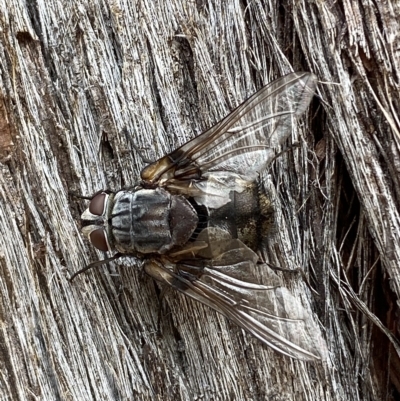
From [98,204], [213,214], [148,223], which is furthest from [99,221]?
[213,214]

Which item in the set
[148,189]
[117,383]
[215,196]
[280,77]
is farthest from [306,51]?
[117,383]

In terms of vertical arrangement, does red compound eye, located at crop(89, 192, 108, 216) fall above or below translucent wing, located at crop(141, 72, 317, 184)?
below

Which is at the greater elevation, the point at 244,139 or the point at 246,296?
the point at 244,139

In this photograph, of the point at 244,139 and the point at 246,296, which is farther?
the point at 244,139

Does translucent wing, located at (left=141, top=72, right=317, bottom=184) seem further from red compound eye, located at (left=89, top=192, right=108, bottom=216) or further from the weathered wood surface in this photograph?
red compound eye, located at (left=89, top=192, right=108, bottom=216)

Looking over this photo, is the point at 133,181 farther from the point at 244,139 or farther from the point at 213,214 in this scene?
the point at 244,139

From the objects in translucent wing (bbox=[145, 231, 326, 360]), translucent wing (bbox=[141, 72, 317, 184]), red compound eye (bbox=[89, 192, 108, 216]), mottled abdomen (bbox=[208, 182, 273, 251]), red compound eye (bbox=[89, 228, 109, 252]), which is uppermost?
translucent wing (bbox=[141, 72, 317, 184])

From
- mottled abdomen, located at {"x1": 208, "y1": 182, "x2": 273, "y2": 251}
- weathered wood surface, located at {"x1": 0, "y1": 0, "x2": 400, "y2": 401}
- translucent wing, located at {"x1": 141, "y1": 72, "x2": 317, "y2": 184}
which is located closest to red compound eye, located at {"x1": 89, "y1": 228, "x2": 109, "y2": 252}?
weathered wood surface, located at {"x1": 0, "y1": 0, "x2": 400, "y2": 401}

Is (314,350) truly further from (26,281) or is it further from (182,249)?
(26,281)

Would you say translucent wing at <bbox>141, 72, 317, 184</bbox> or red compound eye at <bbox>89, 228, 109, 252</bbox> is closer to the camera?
translucent wing at <bbox>141, 72, 317, 184</bbox>
